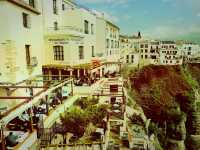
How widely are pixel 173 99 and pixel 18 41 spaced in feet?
25.7

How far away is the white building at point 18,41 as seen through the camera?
6605 mm

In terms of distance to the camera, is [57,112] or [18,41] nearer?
[57,112]

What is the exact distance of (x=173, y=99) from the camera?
Result: 1144 centimetres

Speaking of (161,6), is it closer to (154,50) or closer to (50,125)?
(50,125)

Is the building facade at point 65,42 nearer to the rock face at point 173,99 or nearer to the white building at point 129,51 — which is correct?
the white building at point 129,51

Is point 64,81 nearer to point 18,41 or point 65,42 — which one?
point 18,41

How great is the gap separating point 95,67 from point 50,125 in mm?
5550

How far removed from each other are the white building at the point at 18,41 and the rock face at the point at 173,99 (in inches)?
200

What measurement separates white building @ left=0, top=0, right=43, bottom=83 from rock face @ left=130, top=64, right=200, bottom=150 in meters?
5.07

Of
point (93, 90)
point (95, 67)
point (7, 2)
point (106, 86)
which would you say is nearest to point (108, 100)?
point (93, 90)

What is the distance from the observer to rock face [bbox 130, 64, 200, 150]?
10.2 m

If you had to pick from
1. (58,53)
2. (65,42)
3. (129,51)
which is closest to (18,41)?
(65,42)

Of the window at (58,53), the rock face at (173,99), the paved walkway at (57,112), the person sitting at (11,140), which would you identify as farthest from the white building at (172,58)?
the person sitting at (11,140)

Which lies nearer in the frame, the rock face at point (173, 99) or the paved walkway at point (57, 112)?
the paved walkway at point (57, 112)
